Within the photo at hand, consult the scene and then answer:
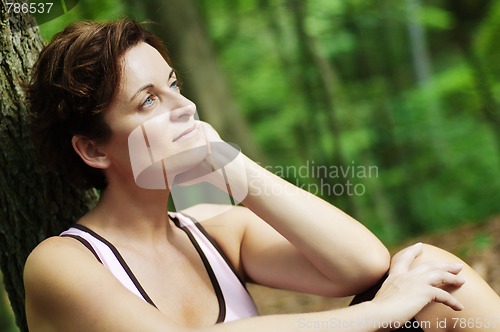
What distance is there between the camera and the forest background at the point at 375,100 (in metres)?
8.45

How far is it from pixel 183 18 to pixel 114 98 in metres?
3.51

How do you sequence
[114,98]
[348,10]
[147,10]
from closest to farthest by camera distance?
[114,98] → [147,10] → [348,10]

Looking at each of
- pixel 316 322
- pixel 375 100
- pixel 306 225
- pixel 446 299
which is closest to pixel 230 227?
pixel 306 225

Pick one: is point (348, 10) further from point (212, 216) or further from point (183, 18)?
point (212, 216)

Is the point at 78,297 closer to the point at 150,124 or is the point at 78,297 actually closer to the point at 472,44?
the point at 150,124

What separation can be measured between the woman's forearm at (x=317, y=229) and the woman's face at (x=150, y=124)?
0.71ft

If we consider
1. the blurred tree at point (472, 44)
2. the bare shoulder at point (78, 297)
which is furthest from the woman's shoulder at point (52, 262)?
the blurred tree at point (472, 44)

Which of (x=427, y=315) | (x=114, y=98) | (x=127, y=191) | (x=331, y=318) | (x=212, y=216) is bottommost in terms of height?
(x=427, y=315)

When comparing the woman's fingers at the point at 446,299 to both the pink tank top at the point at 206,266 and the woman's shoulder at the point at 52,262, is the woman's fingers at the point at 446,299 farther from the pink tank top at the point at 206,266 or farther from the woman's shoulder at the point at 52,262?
the woman's shoulder at the point at 52,262

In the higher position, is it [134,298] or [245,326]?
[134,298]

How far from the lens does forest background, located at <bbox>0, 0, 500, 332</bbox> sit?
8453 mm

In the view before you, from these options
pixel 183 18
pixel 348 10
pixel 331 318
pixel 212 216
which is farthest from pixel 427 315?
pixel 348 10

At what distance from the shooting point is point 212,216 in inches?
82.3

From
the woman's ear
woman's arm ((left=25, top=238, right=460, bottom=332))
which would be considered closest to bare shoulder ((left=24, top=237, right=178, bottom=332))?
woman's arm ((left=25, top=238, right=460, bottom=332))
